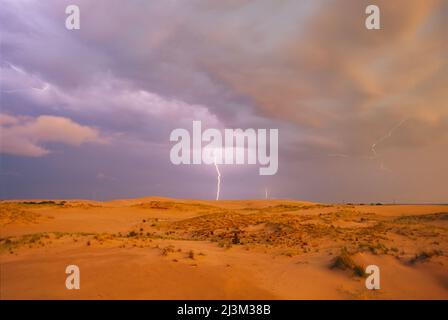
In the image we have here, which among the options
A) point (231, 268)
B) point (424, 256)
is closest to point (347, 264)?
point (424, 256)

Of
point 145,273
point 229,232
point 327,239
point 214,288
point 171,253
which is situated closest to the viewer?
point 214,288

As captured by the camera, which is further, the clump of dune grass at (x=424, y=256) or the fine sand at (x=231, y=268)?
the clump of dune grass at (x=424, y=256)

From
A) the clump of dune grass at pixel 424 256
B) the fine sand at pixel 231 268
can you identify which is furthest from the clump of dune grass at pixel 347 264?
the clump of dune grass at pixel 424 256

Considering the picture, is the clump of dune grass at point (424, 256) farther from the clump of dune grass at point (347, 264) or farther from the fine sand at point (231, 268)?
the clump of dune grass at point (347, 264)

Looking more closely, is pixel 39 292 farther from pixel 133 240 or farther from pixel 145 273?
pixel 133 240

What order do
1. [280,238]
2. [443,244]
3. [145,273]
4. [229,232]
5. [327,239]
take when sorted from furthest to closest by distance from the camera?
[229,232], [280,238], [327,239], [443,244], [145,273]

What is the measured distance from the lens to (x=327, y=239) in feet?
51.1

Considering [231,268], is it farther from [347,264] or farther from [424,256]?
[424,256]

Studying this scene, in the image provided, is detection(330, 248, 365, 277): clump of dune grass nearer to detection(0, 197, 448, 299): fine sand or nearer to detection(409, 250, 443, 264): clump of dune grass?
detection(0, 197, 448, 299): fine sand

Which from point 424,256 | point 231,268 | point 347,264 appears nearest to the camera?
point 231,268

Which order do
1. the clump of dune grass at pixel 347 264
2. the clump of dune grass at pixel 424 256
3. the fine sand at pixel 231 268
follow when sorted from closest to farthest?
the fine sand at pixel 231 268 → the clump of dune grass at pixel 347 264 → the clump of dune grass at pixel 424 256

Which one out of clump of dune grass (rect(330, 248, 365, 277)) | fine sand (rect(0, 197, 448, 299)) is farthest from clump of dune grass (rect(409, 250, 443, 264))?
clump of dune grass (rect(330, 248, 365, 277))

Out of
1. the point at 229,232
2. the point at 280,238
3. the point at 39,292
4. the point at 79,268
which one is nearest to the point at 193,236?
the point at 229,232

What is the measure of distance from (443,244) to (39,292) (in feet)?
46.1
